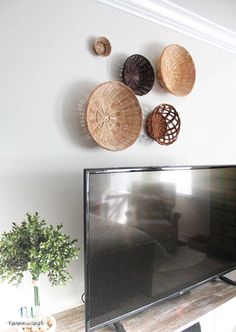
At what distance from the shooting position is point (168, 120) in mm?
1578

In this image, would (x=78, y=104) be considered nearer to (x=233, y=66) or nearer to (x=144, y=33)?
(x=144, y=33)

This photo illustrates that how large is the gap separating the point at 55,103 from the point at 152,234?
756mm

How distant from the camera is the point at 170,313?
4.32 feet

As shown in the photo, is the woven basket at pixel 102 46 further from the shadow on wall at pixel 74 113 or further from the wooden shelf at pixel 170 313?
the wooden shelf at pixel 170 313

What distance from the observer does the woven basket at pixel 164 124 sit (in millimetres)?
1520

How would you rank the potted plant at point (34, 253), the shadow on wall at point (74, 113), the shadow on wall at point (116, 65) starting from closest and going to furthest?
the potted plant at point (34, 253) → the shadow on wall at point (74, 113) → the shadow on wall at point (116, 65)

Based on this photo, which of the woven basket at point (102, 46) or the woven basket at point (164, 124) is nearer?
the woven basket at point (102, 46)

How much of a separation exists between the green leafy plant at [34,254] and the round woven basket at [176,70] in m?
1.06

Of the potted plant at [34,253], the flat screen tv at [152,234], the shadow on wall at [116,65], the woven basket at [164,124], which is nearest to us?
the potted plant at [34,253]

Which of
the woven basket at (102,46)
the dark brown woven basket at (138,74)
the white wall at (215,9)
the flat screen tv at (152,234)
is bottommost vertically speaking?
the flat screen tv at (152,234)

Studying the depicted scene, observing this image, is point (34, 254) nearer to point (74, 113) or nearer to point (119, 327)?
point (119, 327)

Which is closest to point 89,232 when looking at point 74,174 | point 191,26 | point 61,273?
point 61,273

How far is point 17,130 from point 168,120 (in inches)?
33.0

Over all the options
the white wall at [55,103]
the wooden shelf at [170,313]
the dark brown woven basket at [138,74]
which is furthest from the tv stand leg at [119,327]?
the dark brown woven basket at [138,74]
